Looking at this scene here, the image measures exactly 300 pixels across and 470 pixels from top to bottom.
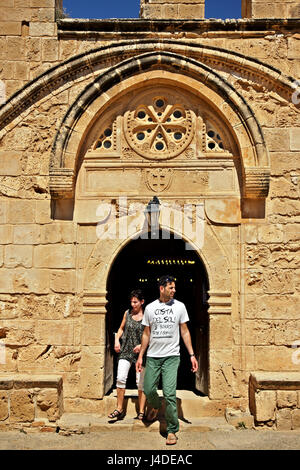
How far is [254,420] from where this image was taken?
6.29 m

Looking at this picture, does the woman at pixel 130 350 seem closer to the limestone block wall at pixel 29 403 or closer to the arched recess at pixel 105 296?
the arched recess at pixel 105 296

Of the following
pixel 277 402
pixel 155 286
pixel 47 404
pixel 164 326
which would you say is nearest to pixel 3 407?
pixel 47 404

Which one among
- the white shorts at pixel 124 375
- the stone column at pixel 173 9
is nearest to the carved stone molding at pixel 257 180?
the stone column at pixel 173 9

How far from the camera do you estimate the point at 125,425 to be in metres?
6.21

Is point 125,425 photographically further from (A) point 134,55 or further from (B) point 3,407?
(A) point 134,55

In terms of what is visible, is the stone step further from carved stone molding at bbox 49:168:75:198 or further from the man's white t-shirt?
carved stone molding at bbox 49:168:75:198

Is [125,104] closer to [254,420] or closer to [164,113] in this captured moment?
[164,113]

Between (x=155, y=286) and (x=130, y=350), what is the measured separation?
5.19 metres

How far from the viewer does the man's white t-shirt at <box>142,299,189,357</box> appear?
19.1 ft

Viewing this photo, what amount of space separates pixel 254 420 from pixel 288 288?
1.61 m

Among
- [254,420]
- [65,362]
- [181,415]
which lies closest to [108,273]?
[65,362]

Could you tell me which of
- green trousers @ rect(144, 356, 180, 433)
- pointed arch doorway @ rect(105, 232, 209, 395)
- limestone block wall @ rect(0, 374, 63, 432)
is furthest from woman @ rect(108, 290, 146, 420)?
limestone block wall @ rect(0, 374, 63, 432)

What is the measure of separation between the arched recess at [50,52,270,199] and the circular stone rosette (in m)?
0.34

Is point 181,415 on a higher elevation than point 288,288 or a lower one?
lower
